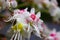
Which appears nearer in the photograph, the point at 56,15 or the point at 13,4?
the point at 13,4

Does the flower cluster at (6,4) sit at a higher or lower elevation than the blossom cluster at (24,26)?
higher

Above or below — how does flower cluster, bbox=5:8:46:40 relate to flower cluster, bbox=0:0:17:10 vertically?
below

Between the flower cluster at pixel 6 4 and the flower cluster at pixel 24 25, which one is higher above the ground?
the flower cluster at pixel 6 4

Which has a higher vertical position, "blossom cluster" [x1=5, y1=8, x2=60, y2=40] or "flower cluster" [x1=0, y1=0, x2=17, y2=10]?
"flower cluster" [x1=0, y1=0, x2=17, y2=10]

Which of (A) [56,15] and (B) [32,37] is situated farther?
(A) [56,15]

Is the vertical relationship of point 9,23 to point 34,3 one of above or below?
below

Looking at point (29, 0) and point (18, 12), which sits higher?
point (29, 0)

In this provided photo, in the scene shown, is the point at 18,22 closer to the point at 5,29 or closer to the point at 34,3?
the point at 5,29

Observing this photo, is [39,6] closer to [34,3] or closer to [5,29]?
[34,3]

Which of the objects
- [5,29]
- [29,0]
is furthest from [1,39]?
[29,0]
